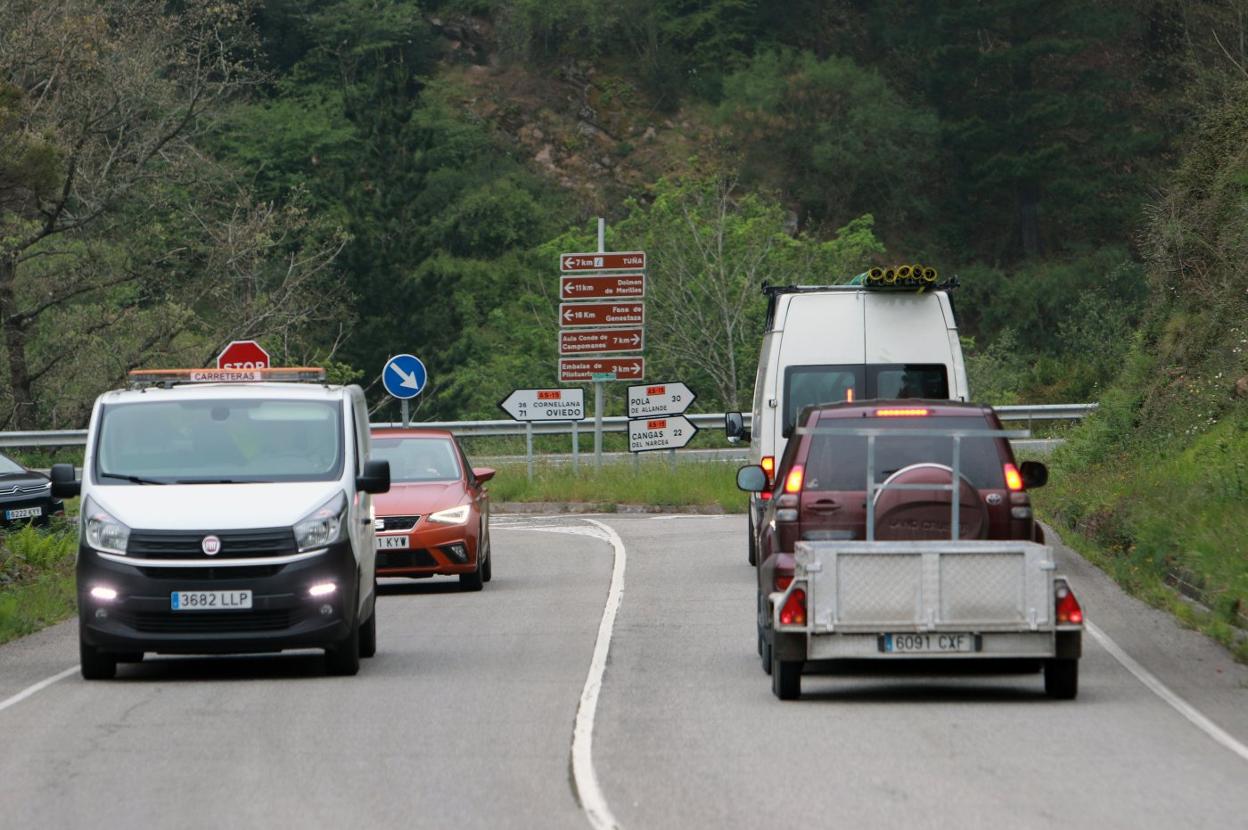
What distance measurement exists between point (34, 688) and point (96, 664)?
1.44 ft

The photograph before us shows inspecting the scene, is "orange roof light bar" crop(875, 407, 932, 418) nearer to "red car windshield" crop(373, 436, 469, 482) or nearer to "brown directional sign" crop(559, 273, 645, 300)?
"red car windshield" crop(373, 436, 469, 482)

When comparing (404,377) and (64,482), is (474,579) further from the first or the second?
(404,377)

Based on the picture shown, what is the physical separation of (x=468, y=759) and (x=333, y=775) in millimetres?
715

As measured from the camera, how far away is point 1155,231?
3130 centimetres

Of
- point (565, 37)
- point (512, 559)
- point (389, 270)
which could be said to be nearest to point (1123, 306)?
point (389, 270)

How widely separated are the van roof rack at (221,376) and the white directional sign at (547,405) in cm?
2031

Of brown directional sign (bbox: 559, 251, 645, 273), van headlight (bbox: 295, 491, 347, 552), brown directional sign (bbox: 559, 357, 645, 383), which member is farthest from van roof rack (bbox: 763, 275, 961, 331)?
brown directional sign (bbox: 559, 357, 645, 383)

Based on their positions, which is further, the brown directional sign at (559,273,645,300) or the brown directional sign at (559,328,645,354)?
the brown directional sign at (559,328,645,354)

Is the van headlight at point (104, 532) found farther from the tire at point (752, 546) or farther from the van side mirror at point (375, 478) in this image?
the tire at point (752, 546)

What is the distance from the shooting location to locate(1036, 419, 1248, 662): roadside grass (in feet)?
54.6

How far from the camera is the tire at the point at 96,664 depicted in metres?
13.7

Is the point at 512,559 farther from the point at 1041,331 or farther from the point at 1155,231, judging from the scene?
the point at 1041,331

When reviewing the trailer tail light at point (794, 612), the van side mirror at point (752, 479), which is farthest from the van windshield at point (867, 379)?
the trailer tail light at point (794, 612)

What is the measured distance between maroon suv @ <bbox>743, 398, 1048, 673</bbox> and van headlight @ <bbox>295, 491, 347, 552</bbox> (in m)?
2.77
